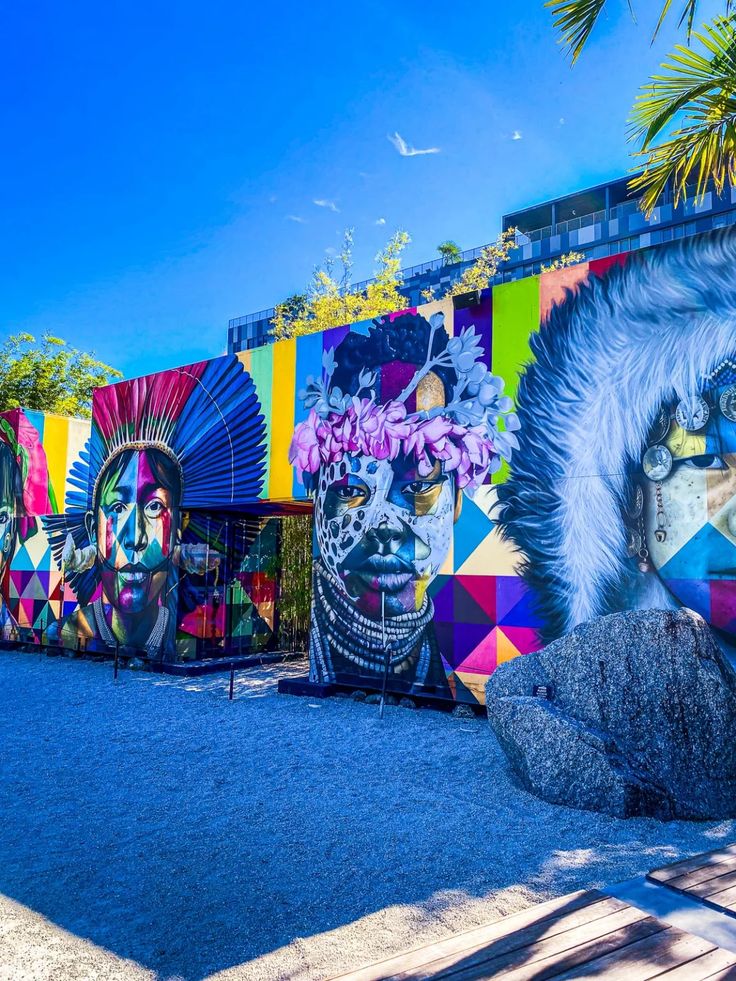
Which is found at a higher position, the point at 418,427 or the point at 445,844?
the point at 418,427

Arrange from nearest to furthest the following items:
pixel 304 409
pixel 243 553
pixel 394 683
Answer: pixel 394 683, pixel 304 409, pixel 243 553

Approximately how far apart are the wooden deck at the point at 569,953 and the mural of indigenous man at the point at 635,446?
4609mm

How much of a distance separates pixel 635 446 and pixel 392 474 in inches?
115

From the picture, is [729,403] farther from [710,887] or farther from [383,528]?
[710,887]

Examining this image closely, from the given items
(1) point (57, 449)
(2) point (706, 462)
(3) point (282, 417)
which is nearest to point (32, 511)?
(1) point (57, 449)

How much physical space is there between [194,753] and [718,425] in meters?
5.48

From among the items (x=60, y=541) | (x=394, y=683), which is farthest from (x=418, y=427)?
(x=60, y=541)

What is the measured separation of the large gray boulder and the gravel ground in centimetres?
19

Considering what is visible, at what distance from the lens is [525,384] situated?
8094 millimetres

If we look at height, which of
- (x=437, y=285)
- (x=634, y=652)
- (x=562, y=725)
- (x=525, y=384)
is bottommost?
(x=562, y=725)

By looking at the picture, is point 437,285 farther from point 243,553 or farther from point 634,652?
point 634,652

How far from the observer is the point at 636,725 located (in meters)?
4.95

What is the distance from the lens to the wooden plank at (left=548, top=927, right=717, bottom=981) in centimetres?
219

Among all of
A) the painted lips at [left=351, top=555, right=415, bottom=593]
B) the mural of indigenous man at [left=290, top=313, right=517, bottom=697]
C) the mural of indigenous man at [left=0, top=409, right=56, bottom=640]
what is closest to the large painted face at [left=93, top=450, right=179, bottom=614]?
the mural of indigenous man at [left=0, top=409, right=56, bottom=640]
